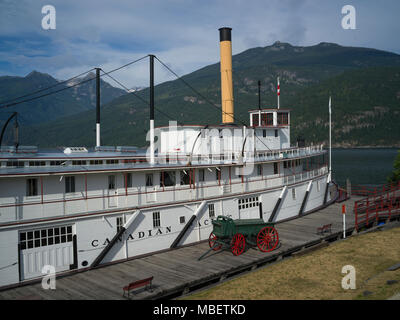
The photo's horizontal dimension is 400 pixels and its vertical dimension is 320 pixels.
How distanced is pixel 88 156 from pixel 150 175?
12.5 ft

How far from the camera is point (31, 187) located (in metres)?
16.7

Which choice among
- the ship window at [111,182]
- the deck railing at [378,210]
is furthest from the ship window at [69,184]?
the deck railing at [378,210]

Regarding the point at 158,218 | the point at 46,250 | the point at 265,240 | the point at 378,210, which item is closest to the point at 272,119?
the point at 378,210

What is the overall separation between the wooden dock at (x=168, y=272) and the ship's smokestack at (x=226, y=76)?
13207 millimetres

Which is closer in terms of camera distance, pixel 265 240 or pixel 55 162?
pixel 55 162

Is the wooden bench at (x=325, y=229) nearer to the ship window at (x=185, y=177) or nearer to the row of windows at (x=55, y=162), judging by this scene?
the ship window at (x=185, y=177)

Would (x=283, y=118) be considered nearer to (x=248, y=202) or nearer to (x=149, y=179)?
(x=248, y=202)

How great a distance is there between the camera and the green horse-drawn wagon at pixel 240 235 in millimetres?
19531

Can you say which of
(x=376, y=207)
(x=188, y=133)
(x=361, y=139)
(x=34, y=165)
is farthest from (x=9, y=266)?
(x=361, y=139)

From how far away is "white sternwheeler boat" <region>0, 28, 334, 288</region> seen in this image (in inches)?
625

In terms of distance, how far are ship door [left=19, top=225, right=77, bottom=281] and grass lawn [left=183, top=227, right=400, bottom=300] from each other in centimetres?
630

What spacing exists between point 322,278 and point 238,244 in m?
4.89

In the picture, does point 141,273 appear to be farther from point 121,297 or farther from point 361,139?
point 361,139

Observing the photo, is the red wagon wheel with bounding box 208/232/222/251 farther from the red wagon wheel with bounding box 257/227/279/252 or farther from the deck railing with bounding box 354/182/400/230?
the deck railing with bounding box 354/182/400/230
